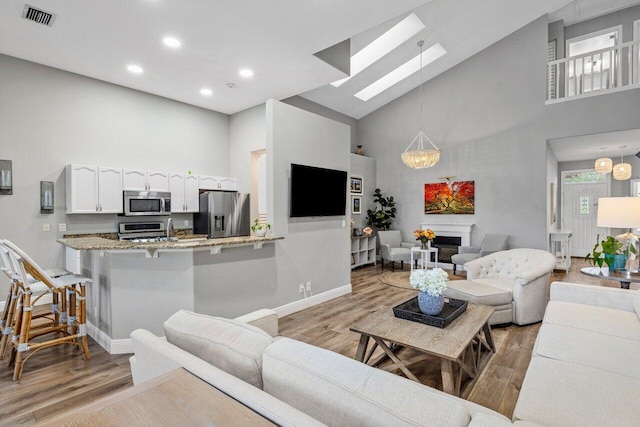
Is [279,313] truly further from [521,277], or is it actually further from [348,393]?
[348,393]

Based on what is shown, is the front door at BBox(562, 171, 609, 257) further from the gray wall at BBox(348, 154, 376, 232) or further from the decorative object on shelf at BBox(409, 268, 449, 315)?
the decorative object on shelf at BBox(409, 268, 449, 315)

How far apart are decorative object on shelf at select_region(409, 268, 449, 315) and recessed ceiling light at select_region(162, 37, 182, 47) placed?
3.73 meters

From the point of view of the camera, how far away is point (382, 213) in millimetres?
7941

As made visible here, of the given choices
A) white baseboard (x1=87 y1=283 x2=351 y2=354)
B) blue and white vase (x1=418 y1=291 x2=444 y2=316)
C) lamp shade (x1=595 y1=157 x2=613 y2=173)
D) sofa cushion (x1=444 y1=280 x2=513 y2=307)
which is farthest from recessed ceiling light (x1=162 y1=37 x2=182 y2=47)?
lamp shade (x1=595 y1=157 x2=613 y2=173)

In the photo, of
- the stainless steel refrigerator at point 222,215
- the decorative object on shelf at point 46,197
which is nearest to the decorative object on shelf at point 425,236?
the stainless steel refrigerator at point 222,215

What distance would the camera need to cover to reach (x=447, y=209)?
746cm

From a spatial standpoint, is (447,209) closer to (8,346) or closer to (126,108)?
(126,108)

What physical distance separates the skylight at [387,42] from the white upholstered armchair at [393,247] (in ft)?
11.7

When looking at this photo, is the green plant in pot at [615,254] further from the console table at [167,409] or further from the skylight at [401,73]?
the skylight at [401,73]

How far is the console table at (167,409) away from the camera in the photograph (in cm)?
82

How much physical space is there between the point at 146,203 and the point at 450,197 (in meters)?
6.18

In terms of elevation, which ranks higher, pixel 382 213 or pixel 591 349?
pixel 382 213

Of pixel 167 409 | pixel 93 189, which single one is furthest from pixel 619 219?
pixel 93 189

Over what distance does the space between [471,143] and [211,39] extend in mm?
5751
